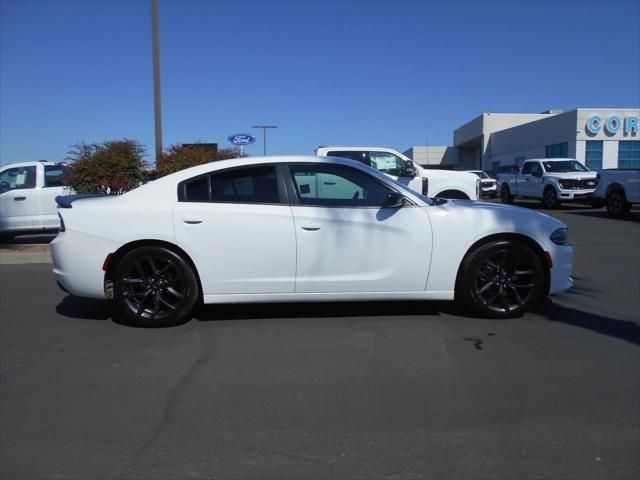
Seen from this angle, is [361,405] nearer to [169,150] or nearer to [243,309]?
[243,309]

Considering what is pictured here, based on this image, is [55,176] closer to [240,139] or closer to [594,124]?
[240,139]

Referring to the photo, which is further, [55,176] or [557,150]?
[557,150]

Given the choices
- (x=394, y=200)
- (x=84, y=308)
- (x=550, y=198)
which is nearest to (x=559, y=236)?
(x=394, y=200)

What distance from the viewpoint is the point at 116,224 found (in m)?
5.21

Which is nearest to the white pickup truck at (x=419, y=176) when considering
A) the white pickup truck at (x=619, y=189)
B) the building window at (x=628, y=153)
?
the white pickup truck at (x=619, y=189)

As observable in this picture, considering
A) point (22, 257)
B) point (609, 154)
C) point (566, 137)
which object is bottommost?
point (22, 257)

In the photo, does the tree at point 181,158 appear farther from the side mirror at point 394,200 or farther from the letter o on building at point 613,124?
the letter o on building at point 613,124

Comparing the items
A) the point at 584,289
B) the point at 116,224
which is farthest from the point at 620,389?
the point at 116,224

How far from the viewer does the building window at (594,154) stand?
3800cm

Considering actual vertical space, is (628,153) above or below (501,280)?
above

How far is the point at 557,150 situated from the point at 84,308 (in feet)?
133

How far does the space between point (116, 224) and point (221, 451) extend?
112 inches

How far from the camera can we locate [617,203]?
1644cm

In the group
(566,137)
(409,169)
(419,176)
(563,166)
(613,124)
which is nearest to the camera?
(419,176)
